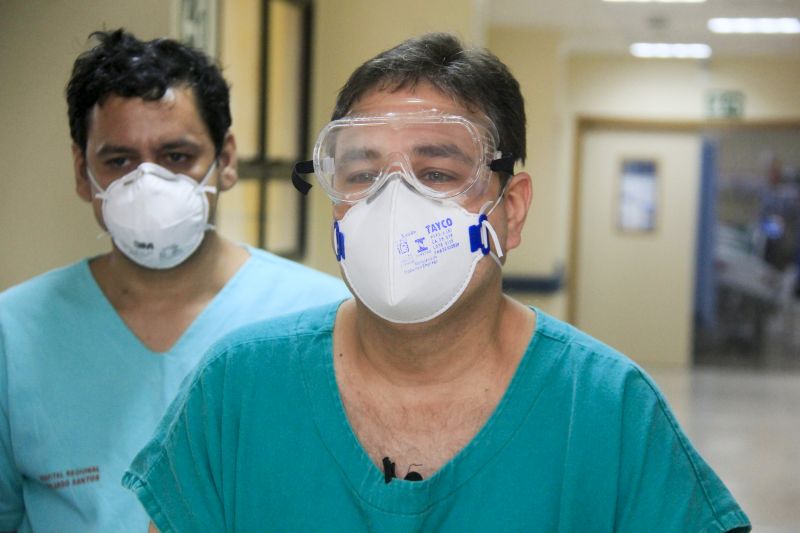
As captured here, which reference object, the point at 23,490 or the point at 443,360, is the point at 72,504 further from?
the point at 443,360

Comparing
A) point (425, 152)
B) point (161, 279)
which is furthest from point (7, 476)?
point (425, 152)

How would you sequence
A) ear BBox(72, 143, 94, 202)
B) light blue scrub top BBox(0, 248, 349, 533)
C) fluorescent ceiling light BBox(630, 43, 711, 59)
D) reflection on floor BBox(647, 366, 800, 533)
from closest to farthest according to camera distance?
light blue scrub top BBox(0, 248, 349, 533) < ear BBox(72, 143, 94, 202) < reflection on floor BBox(647, 366, 800, 533) < fluorescent ceiling light BBox(630, 43, 711, 59)

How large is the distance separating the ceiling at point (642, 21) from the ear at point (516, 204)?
5831 millimetres

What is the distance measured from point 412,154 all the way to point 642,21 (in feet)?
22.8

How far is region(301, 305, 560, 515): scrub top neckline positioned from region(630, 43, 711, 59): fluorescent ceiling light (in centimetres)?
812

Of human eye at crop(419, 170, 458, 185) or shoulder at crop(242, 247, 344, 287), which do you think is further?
shoulder at crop(242, 247, 344, 287)

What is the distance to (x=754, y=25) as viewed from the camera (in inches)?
316

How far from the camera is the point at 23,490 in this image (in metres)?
1.98

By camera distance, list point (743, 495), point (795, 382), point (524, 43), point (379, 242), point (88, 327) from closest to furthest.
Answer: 1. point (379, 242)
2. point (88, 327)
3. point (743, 495)
4. point (524, 43)
5. point (795, 382)

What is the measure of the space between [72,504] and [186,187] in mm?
613

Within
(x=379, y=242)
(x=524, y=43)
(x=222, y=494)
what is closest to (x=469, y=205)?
(x=379, y=242)

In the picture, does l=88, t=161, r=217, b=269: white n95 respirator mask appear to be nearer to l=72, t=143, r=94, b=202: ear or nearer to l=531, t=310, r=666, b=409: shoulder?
→ l=72, t=143, r=94, b=202: ear

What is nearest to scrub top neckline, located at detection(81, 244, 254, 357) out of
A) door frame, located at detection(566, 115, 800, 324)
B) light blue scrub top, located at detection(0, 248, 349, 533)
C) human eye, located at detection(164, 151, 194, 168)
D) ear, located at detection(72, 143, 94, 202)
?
light blue scrub top, located at detection(0, 248, 349, 533)

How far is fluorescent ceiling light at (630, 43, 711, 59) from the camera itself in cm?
924
